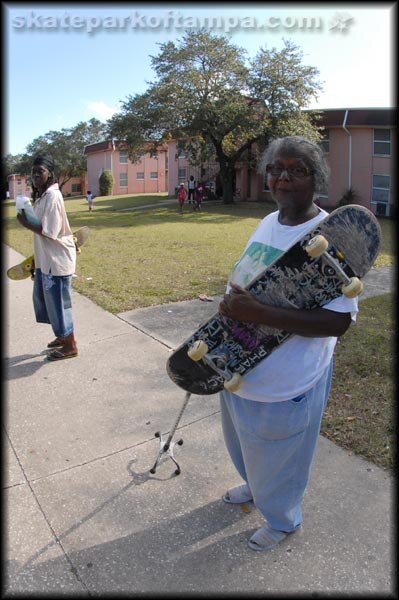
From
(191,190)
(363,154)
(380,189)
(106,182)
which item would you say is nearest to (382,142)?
(363,154)

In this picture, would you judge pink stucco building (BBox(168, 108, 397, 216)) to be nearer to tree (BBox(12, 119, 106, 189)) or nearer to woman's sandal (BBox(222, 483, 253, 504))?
woman's sandal (BBox(222, 483, 253, 504))

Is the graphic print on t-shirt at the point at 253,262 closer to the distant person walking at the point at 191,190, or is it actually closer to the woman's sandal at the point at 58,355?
the woman's sandal at the point at 58,355

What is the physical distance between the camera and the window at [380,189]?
23.9 metres

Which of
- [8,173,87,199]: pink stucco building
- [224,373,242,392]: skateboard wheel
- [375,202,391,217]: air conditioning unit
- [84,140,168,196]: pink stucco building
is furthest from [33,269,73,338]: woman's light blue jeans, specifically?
[8,173,87,199]: pink stucco building

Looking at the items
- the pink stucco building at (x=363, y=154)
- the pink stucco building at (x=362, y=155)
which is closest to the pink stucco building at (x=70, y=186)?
the pink stucco building at (x=362, y=155)

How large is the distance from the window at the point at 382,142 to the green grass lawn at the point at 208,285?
747 cm

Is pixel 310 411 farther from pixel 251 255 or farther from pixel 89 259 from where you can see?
pixel 89 259

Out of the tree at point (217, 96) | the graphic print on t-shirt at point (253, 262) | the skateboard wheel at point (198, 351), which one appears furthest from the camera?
the tree at point (217, 96)

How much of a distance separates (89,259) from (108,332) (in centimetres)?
497

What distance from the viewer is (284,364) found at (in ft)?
6.32

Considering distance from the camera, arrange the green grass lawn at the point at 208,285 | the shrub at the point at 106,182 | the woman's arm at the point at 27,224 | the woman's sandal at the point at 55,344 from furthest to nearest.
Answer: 1. the shrub at the point at 106,182
2. the woman's sandal at the point at 55,344
3. the woman's arm at the point at 27,224
4. the green grass lawn at the point at 208,285

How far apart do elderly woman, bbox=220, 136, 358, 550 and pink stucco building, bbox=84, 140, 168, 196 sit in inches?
1732

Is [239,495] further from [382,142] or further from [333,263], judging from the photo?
[382,142]

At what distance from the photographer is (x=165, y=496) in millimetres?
2547
